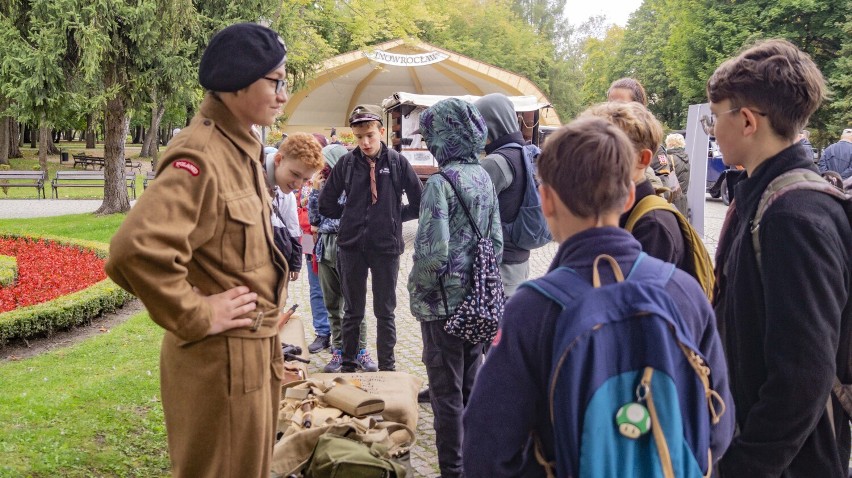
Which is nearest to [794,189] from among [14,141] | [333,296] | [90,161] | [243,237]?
[243,237]

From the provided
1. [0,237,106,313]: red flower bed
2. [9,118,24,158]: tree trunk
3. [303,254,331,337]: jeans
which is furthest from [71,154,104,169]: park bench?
[303,254,331,337]: jeans

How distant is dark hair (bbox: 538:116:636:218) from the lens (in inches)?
67.5

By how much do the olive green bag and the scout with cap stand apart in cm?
231

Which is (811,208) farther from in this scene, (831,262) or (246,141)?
(246,141)

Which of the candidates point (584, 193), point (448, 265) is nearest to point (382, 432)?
point (448, 265)

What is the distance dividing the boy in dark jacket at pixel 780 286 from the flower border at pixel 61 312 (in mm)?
6873

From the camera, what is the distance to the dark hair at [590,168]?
1715 mm

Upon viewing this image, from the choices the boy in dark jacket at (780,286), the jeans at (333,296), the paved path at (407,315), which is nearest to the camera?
the boy in dark jacket at (780,286)

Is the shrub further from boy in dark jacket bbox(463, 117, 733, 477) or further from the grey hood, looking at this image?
boy in dark jacket bbox(463, 117, 733, 477)

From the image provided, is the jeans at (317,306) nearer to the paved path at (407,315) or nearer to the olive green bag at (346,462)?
the paved path at (407,315)

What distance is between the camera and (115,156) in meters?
17.6

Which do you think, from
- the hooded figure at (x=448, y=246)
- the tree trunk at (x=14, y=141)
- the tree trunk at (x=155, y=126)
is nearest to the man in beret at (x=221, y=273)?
the hooded figure at (x=448, y=246)

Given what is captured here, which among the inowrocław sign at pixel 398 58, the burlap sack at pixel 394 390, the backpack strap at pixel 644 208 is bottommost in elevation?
the burlap sack at pixel 394 390

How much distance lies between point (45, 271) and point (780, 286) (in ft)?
32.9
